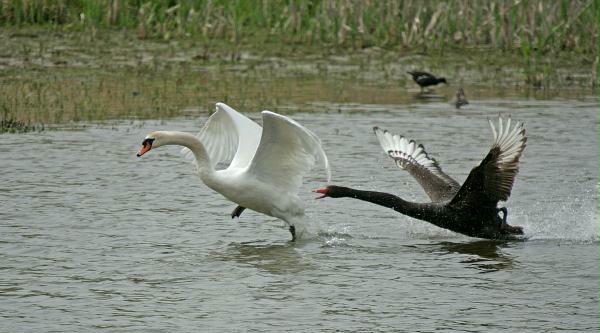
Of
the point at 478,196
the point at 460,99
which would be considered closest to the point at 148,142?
the point at 478,196

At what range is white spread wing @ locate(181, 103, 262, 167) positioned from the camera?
9.72 m

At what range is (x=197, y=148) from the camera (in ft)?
29.2

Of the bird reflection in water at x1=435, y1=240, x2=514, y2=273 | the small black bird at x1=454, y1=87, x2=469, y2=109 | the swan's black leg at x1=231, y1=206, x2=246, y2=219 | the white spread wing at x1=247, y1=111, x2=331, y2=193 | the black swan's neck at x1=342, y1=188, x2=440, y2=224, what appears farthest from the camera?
the small black bird at x1=454, y1=87, x2=469, y2=109

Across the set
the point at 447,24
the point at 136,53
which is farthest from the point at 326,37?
the point at 136,53

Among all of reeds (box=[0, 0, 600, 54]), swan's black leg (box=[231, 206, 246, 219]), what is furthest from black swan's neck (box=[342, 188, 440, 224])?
reeds (box=[0, 0, 600, 54])

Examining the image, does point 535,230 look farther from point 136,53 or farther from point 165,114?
point 136,53

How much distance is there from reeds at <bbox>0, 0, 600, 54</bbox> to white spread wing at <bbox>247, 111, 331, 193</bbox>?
1048 cm

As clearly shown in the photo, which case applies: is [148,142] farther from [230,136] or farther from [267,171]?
A: [230,136]

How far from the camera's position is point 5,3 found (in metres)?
20.5

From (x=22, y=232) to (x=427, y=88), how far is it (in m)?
9.85

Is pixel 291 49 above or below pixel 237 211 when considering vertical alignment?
above

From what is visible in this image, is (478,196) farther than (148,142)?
Yes

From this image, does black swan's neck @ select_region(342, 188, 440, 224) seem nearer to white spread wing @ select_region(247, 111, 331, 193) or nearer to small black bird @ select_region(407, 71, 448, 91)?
white spread wing @ select_region(247, 111, 331, 193)

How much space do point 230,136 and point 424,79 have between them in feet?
22.7
